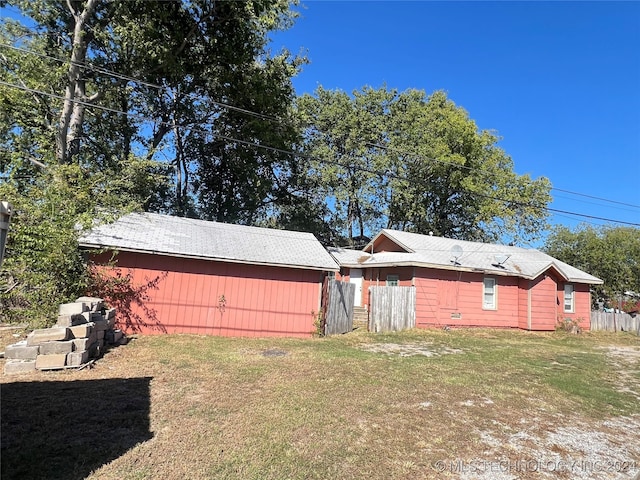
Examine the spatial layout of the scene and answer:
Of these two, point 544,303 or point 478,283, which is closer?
point 478,283

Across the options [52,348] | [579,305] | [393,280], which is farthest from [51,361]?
[579,305]

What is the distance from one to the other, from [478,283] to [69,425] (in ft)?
53.4

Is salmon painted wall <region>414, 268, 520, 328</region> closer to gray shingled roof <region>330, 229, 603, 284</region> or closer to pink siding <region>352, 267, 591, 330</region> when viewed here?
pink siding <region>352, 267, 591, 330</region>

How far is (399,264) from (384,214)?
46.0 feet

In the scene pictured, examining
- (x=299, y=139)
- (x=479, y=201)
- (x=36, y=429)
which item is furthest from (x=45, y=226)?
(x=479, y=201)

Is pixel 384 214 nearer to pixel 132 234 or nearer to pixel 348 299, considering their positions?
pixel 348 299

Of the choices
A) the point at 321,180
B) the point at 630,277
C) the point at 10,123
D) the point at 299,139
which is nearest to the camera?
the point at 10,123

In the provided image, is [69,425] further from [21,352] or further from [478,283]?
[478,283]

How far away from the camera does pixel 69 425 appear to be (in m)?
4.32

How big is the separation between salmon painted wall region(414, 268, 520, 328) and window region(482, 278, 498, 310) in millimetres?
140

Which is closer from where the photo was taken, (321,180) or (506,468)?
(506,468)

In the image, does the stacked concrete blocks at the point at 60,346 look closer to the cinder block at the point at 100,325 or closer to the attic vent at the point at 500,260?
the cinder block at the point at 100,325

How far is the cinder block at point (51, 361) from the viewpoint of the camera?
→ 648cm

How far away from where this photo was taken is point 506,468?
12.5 feet
